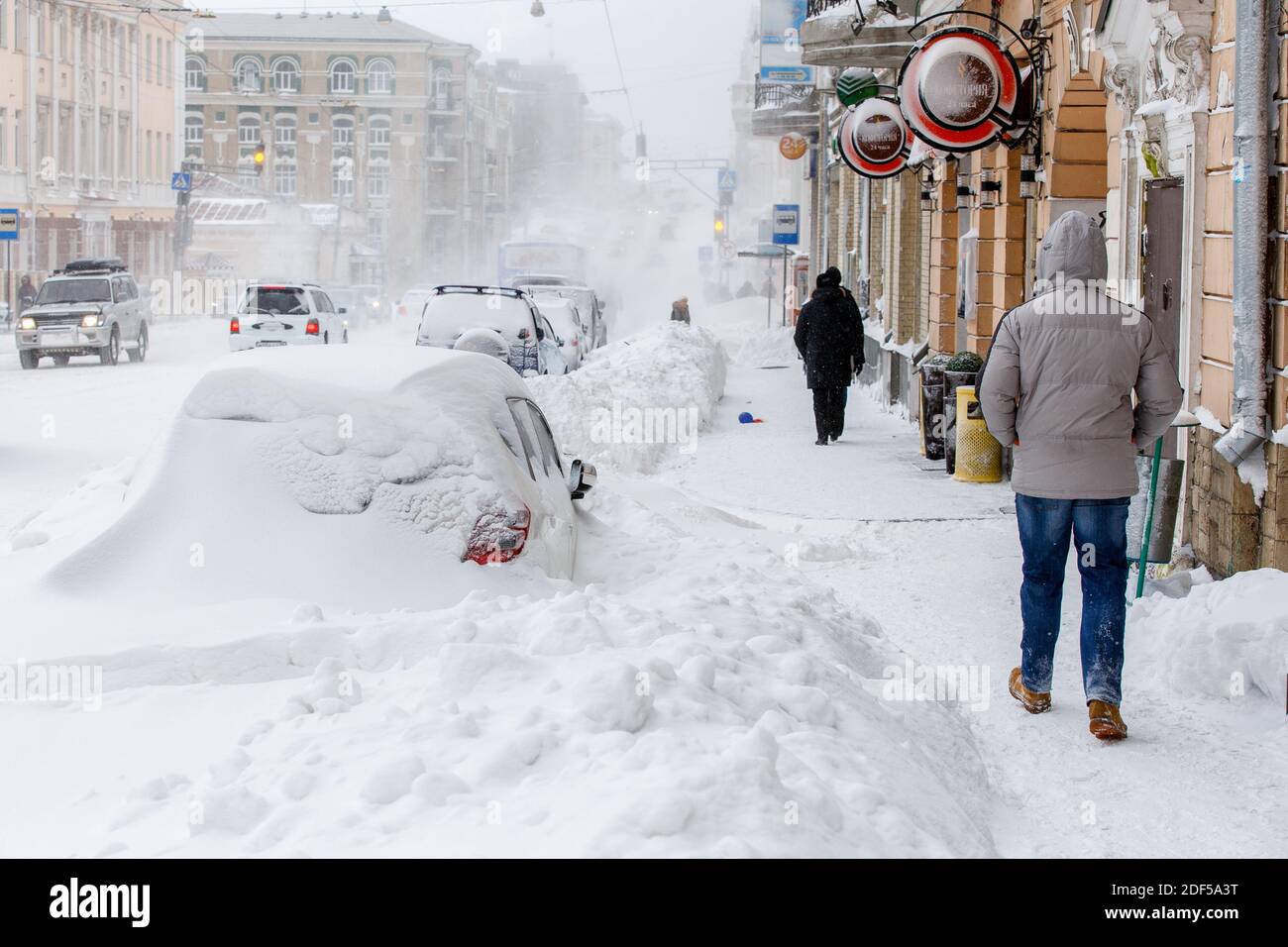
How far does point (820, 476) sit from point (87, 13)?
173 feet

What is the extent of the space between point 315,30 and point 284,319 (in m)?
73.8

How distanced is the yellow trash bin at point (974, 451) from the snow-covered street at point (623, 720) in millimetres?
5006

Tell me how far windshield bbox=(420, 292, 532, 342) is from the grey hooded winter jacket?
1713 cm

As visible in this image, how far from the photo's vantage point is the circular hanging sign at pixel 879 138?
21594 mm

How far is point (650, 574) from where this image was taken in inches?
335

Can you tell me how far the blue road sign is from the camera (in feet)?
122

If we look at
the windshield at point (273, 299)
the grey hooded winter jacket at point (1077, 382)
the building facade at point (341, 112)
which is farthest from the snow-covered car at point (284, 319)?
the building facade at point (341, 112)

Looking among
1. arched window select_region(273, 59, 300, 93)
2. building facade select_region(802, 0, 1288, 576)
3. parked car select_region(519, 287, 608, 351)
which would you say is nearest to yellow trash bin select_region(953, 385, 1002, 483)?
building facade select_region(802, 0, 1288, 576)

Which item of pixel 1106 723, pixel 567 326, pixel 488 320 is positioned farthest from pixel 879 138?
pixel 1106 723

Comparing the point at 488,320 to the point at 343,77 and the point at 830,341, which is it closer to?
the point at 830,341

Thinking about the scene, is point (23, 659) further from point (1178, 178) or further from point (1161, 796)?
point (1178, 178)

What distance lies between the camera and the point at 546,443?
876 centimetres

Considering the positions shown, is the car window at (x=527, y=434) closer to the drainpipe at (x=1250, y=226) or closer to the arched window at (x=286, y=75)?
the drainpipe at (x=1250, y=226)

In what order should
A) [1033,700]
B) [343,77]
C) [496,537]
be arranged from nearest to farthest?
1. [496,537]
2. [1033,700]
3. [343,77]
